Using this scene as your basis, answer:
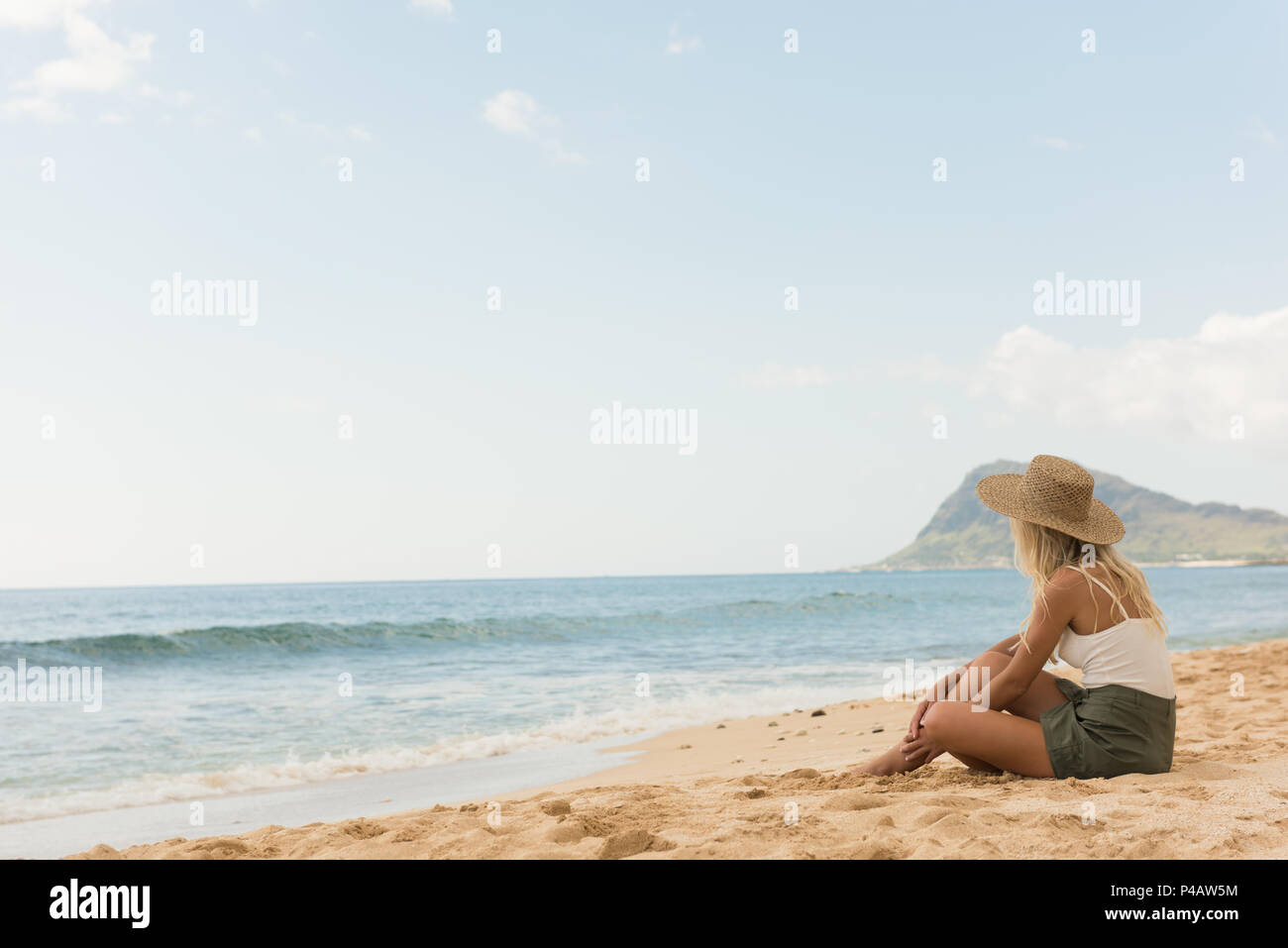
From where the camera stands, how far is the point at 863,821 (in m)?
3.37

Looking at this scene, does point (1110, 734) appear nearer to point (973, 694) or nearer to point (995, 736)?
point (995, 736)

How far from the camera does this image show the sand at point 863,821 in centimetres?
297

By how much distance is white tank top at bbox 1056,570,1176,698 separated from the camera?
3807 mm

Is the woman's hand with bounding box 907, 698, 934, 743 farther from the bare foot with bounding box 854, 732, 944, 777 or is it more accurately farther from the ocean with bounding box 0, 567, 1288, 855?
the ocean with bounding box 0, 567, 1288, 855

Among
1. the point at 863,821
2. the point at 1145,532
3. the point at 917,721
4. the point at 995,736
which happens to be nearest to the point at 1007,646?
the point at 995,736

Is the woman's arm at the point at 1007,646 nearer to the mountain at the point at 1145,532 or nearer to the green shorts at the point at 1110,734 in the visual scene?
the green shorts at the point at 1110,734

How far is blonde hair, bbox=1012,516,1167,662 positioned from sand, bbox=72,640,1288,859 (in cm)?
71

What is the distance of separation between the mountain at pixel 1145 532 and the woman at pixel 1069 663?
357 ft

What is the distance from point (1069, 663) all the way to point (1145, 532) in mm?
132132

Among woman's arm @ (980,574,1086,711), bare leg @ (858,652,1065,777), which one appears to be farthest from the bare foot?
woman's arm @ (980,574,1086,711)
